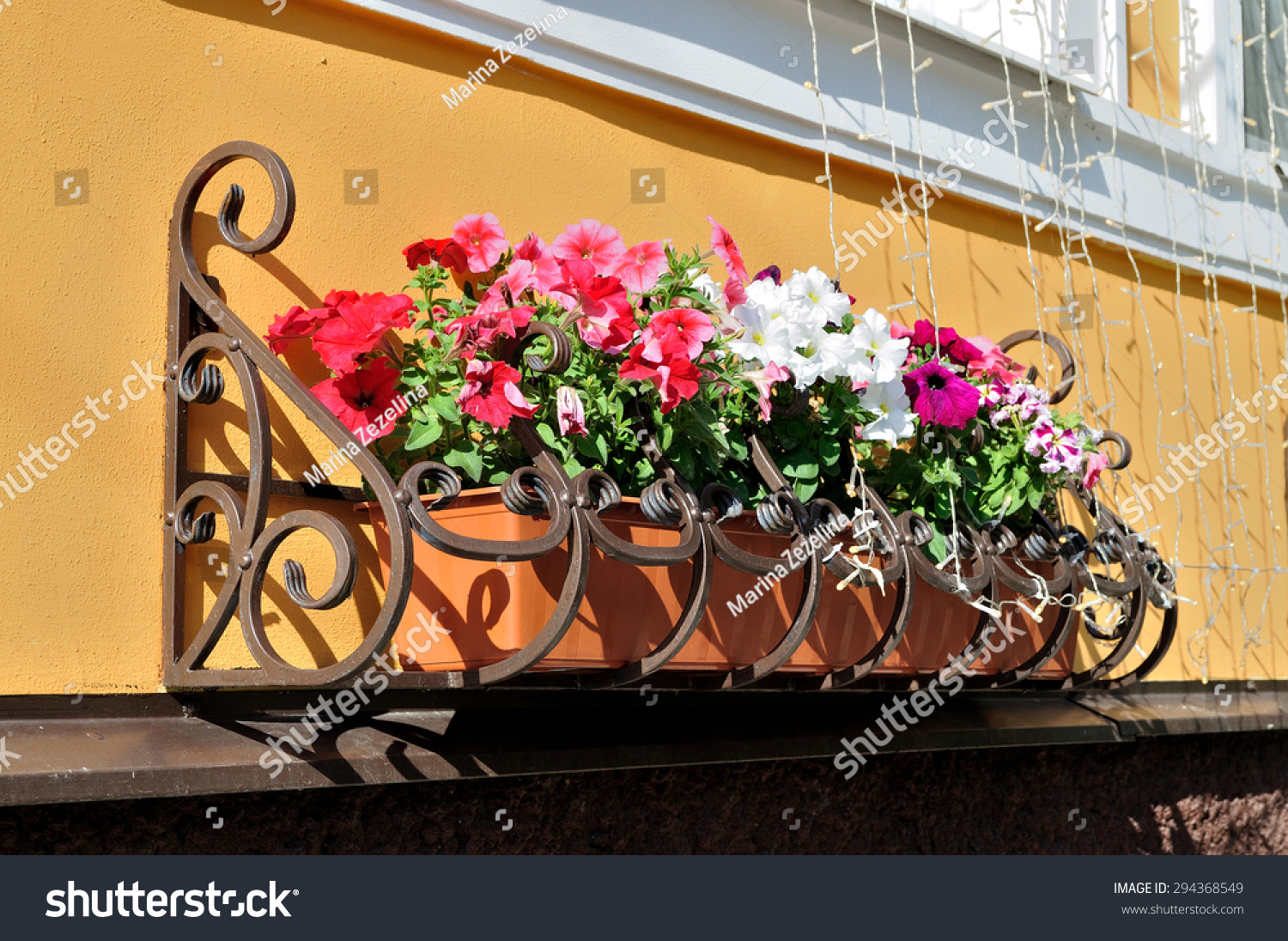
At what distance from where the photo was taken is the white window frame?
78.2 inches

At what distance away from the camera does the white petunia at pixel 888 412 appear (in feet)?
5.81

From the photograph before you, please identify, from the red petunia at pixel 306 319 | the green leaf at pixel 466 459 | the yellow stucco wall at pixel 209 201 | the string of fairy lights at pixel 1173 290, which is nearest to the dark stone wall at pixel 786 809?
the yellow stucco wall at pixel 209 201

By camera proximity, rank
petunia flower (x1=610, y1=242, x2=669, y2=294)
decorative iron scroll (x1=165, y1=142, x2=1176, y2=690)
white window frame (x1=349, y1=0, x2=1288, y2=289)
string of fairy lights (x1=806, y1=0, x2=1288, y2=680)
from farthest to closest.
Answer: string of fairy lights (x1=806, y1=0, x2=1288, y2=680)
white window frame (x1=349, y1=0, x2=1288, y2=289)
petunia flower (x1=610, y1=242, x2=669, y2=294)
decorative iron scroll (x1=165, y1=142, x2=1176, y2=690)

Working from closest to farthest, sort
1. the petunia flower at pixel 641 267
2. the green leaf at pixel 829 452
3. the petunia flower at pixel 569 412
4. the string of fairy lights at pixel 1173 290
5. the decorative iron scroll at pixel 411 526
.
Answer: the decorative iron scroll at pixel 411 526, the petunia flower at pixel 569 412, the petunia flower at pixel 641 267, the green leaf at pixel 829 452, the string of fairy lights at pixel 1173 290

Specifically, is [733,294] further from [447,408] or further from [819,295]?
[447,408]

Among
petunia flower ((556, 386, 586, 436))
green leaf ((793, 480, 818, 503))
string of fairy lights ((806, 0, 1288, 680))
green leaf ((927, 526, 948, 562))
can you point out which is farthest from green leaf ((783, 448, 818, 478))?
string of fairy lights ((806, 0, 1288, 680))

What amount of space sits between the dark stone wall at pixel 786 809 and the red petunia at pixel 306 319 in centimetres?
57

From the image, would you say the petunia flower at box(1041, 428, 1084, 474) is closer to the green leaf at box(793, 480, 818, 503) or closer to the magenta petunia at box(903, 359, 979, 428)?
the magenta petunia at box(903, 359, 979, 428)

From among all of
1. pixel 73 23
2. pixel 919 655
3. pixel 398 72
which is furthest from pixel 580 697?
pixel 73 23

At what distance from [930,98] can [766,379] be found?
41.4 inches

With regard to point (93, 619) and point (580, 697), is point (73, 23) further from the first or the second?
point (580, 697)

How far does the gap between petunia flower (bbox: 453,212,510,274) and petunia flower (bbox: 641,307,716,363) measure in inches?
9.5

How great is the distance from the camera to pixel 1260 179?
3.16 metres

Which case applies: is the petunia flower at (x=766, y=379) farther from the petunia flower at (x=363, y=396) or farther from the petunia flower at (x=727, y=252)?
the petunia flower at (x=363, y=396)
